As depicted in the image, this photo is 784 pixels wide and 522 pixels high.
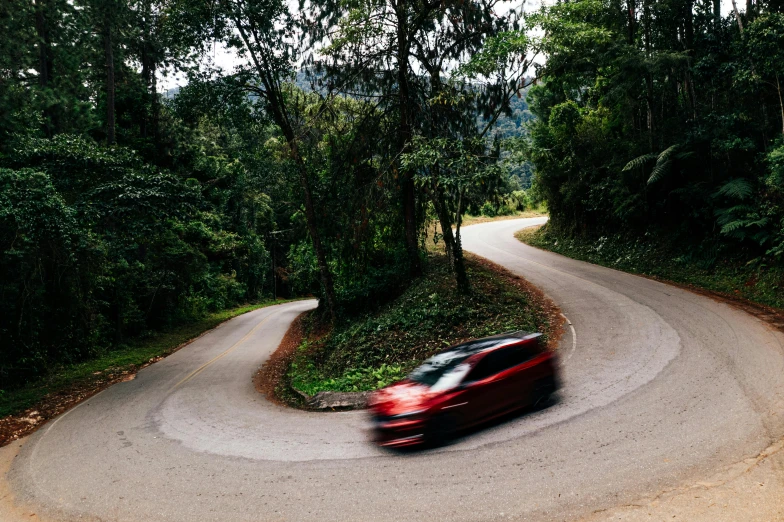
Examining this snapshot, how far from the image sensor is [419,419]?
23.7 ft

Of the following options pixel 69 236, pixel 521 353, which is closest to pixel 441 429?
pixel 521 353

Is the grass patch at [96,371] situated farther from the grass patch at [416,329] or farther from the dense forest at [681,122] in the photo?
the dense forest at [681,122]

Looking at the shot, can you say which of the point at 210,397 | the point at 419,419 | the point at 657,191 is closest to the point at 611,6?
the point at 657,191

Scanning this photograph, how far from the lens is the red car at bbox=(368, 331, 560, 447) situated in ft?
23.9

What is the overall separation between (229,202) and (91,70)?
1644cm

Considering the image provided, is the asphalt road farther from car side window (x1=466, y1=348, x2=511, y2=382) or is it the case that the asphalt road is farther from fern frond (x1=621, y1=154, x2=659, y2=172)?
fern frond (x1=621, y1=154, x2=659, y2=172)

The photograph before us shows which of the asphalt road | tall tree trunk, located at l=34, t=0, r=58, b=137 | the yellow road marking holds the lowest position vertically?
the yellow road marking

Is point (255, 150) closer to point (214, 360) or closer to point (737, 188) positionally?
point (214, 360)

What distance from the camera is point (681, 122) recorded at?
66.0 ft

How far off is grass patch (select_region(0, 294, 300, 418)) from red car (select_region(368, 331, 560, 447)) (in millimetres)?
11245

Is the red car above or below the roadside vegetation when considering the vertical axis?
above

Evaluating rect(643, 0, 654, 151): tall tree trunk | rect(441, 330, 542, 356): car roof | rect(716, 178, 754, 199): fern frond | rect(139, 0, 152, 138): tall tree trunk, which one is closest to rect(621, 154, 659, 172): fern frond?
rect(643, 0, 654, 151): tall tree trunk

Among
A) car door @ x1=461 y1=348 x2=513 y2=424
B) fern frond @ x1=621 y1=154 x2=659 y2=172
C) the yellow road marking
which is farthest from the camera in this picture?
fern frond @ x1=621 y1=154 x2=659 y2=172

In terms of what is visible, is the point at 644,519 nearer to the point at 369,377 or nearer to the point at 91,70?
the point at 369,377
